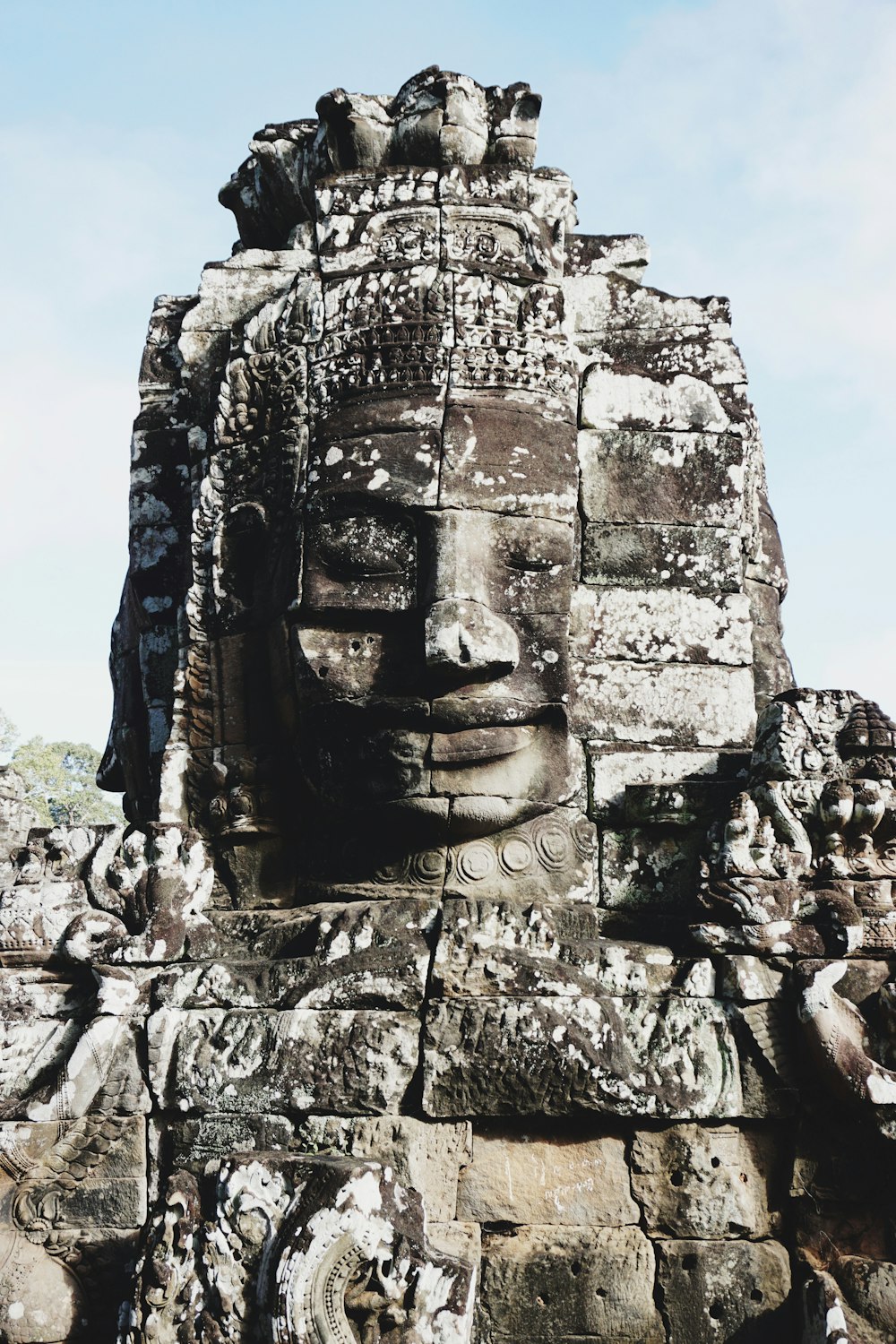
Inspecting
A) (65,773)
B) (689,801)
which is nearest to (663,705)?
(689,801)

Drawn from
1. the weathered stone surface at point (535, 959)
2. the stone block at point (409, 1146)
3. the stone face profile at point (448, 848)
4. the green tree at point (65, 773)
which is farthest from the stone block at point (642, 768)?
the green tree at point (65, 773)

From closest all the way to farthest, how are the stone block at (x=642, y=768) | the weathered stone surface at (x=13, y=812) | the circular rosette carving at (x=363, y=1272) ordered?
the circular rosette carving at (x=363, y=1272) → the stone block at (x=642, y=768) → the weathered stone surface at (x=13, y=812)

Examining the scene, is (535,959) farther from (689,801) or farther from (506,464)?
(506,464)

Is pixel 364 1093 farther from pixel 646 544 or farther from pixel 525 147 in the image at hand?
pixel 525 147

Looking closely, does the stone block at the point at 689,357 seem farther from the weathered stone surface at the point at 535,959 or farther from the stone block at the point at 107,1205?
the stone block at the point at 107,1205

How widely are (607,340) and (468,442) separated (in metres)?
1.22

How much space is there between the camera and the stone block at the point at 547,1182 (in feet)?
19.4

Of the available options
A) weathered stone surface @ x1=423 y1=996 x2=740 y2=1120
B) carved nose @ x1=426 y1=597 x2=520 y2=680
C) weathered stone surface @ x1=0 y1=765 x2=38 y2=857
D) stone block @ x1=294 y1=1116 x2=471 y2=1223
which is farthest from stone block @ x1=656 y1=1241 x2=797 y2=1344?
weathered stone surface @ x1=0 y1=765 x2=38 y2=857

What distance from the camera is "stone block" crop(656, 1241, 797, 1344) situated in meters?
5.82

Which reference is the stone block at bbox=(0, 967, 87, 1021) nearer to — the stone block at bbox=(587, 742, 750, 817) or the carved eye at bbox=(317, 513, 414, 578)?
the carved eye at bbox=(317, 513, 414, 578)

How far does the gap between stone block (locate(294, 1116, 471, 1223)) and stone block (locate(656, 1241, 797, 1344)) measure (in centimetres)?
80

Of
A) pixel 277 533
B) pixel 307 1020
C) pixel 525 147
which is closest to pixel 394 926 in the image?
pixel 307 1020

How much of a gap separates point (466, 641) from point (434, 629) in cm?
14

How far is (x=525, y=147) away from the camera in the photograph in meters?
7.55
